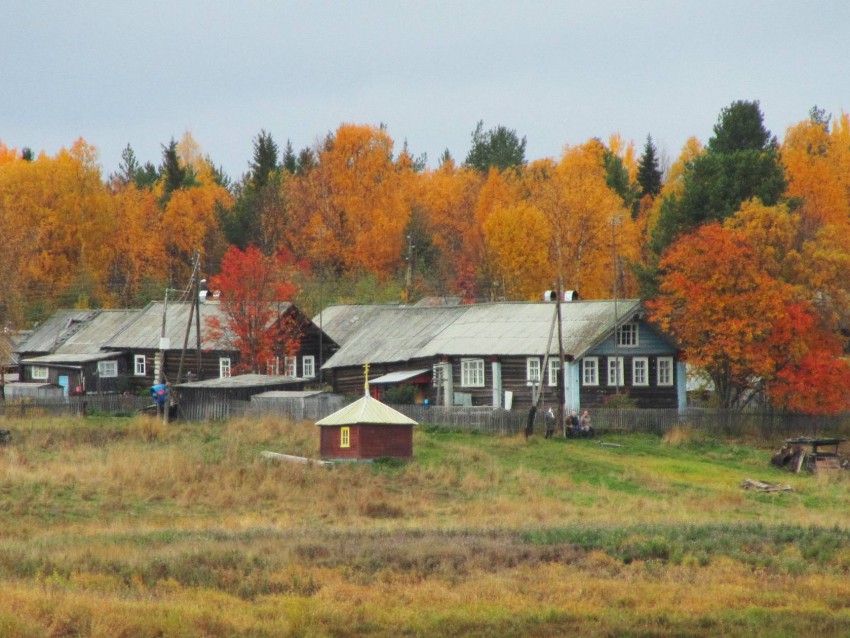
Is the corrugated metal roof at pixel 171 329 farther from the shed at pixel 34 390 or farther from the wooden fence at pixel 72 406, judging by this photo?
the wooden fence at pixel 72 406

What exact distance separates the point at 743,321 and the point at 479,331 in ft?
41.6

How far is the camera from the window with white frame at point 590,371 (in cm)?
5872

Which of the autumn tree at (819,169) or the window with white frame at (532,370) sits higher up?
the autumn tree at (819,169)

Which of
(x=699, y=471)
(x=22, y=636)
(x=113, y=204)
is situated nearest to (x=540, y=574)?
(x=22, y=636)

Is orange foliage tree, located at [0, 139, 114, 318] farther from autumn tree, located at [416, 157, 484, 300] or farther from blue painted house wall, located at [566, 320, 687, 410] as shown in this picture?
blue painted house wall, located at [566, 320, 687, 410]

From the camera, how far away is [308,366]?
244 feet

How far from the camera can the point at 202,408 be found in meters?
59.0

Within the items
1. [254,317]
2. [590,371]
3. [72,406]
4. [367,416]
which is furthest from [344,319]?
[367,416]

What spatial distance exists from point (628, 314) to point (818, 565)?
30645mm

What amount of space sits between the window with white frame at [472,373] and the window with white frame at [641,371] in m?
6.59

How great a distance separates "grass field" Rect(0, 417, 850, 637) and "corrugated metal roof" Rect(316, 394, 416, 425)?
162 cm

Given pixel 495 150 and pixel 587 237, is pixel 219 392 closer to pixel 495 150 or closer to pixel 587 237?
pixel 587 237

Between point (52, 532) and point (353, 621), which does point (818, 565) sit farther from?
point (52, 532)

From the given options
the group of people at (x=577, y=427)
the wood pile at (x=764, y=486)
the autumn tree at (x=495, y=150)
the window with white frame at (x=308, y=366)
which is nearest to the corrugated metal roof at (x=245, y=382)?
the window with white frame at (x=308, y=366)
